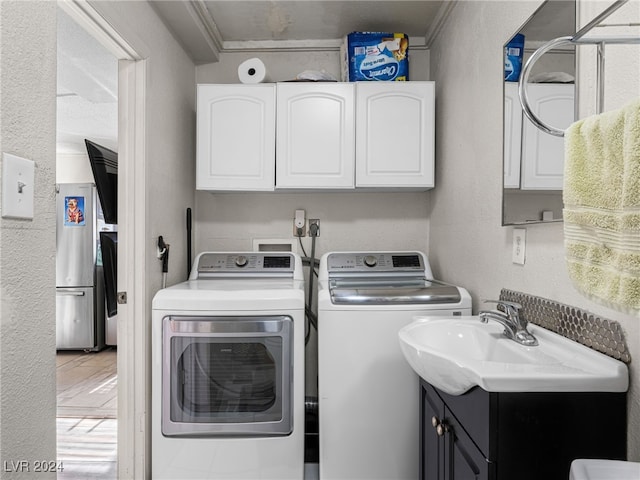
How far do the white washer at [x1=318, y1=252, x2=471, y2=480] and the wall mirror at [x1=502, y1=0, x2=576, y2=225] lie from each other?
600 mm

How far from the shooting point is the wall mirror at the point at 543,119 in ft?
3.81

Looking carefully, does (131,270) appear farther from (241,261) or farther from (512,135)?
(512,135)

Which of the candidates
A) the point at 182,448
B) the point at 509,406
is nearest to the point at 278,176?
the point at 182,448

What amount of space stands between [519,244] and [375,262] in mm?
958

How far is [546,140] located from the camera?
1.24 m

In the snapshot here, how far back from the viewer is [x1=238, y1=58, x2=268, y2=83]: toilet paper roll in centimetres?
224

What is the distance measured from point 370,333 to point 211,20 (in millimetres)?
1913

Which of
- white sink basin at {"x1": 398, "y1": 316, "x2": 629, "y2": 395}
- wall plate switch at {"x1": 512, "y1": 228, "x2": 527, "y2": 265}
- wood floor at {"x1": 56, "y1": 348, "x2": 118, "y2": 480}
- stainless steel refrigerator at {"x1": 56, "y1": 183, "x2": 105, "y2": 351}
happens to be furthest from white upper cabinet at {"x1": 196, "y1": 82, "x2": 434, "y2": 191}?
stainless steel refrigerator at {"x1": 56, "y1": 183, "x2": 105, "y2": 351}

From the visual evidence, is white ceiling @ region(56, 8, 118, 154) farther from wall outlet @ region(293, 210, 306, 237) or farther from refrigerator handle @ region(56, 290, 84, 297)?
refrigerator handle @ region(56, 290, 84, 297)

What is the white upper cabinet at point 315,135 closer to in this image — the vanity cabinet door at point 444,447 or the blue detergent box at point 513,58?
the blue detergent box at point 513,58

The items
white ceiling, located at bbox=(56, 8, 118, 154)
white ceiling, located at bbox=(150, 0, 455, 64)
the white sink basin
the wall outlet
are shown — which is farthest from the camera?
the wall outlet

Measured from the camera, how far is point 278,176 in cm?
223

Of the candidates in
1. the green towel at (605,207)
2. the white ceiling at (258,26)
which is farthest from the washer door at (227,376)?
the white ceiling at (258,26)

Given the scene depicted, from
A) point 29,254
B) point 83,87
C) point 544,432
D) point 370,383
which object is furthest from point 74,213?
point 544,432
